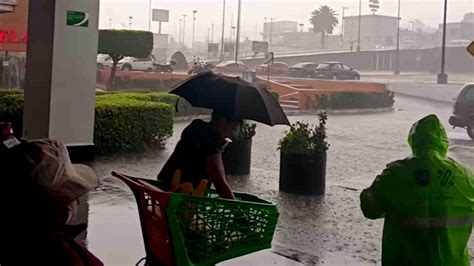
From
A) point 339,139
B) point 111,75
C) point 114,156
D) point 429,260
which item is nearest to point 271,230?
point 429,260

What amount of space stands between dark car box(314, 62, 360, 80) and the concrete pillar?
19.3 m

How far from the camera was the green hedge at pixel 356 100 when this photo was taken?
2322cm

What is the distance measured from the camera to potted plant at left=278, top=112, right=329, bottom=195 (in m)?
8.71

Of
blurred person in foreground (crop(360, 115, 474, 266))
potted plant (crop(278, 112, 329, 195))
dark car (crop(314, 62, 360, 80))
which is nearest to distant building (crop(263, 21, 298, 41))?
dark car (crop(314, 62, 360, 80))

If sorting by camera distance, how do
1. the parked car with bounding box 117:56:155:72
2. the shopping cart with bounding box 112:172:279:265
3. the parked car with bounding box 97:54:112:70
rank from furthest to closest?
the parked car with bounding box 117:56:155:72 < the parked car with bounding box 97:54:112:70 < the shopping cart with bounding box 112:172:279:265

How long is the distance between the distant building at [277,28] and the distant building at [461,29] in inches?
232

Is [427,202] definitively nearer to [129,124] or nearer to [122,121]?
[122,121]

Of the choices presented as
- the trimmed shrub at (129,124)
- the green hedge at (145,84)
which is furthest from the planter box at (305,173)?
the green hedge at (145,84)

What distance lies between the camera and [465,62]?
65.2ft

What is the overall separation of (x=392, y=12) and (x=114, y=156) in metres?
12.6

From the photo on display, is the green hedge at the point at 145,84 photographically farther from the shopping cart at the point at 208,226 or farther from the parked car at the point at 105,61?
the shopping cart at the point at 208,226

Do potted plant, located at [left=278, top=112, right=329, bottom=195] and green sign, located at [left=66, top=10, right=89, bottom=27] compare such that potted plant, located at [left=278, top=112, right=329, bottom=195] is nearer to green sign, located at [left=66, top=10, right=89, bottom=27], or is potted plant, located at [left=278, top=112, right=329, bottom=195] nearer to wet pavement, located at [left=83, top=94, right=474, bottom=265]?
wet pavement, located at [left=83, top=94, right=474, bottom=265]

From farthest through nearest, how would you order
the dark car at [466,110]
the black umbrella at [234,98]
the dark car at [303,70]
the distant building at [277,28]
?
the dark car at [303,70], the distant building at [277,28], the dark car at [466,110], the black umbrella at [234,98]

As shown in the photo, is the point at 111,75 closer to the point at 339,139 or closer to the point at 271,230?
the point at 339,139
